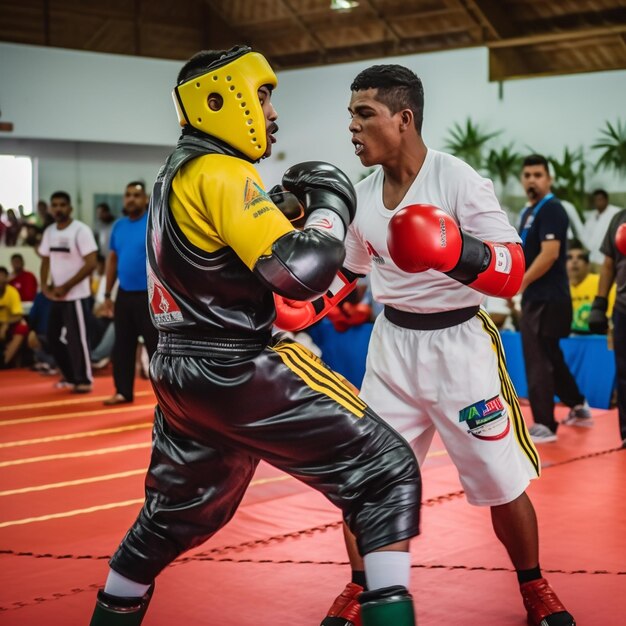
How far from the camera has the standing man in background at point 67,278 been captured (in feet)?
24.6

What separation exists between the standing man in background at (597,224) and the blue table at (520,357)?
3129 millimetres

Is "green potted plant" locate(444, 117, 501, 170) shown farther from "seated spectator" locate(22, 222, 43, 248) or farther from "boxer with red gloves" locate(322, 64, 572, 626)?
"boxer with red gloves" locate(322, 64, 572, 626)

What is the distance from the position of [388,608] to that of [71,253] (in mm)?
6186

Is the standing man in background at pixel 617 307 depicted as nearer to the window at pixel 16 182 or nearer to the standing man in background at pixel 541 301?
the standing man in background at pixel 541 301

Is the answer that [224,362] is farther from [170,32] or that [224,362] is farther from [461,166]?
[170,32]

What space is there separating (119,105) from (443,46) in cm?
451

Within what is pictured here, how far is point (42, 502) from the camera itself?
A: 431 centimetres

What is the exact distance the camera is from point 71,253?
24.9ft

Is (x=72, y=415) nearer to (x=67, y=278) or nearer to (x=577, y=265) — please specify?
(x=67, y=278)

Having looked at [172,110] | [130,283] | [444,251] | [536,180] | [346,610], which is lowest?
[346,610]

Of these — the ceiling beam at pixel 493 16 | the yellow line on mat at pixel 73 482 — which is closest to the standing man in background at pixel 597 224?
the ceiling beam at pixel 493 16

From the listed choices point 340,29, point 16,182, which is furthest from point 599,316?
point 16,182

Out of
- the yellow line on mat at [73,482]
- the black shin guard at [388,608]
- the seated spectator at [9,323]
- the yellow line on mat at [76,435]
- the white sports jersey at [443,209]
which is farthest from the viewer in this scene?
the seated spectator at [9,323]

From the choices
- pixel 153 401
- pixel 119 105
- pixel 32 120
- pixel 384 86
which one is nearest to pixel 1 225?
pixel 32 120
